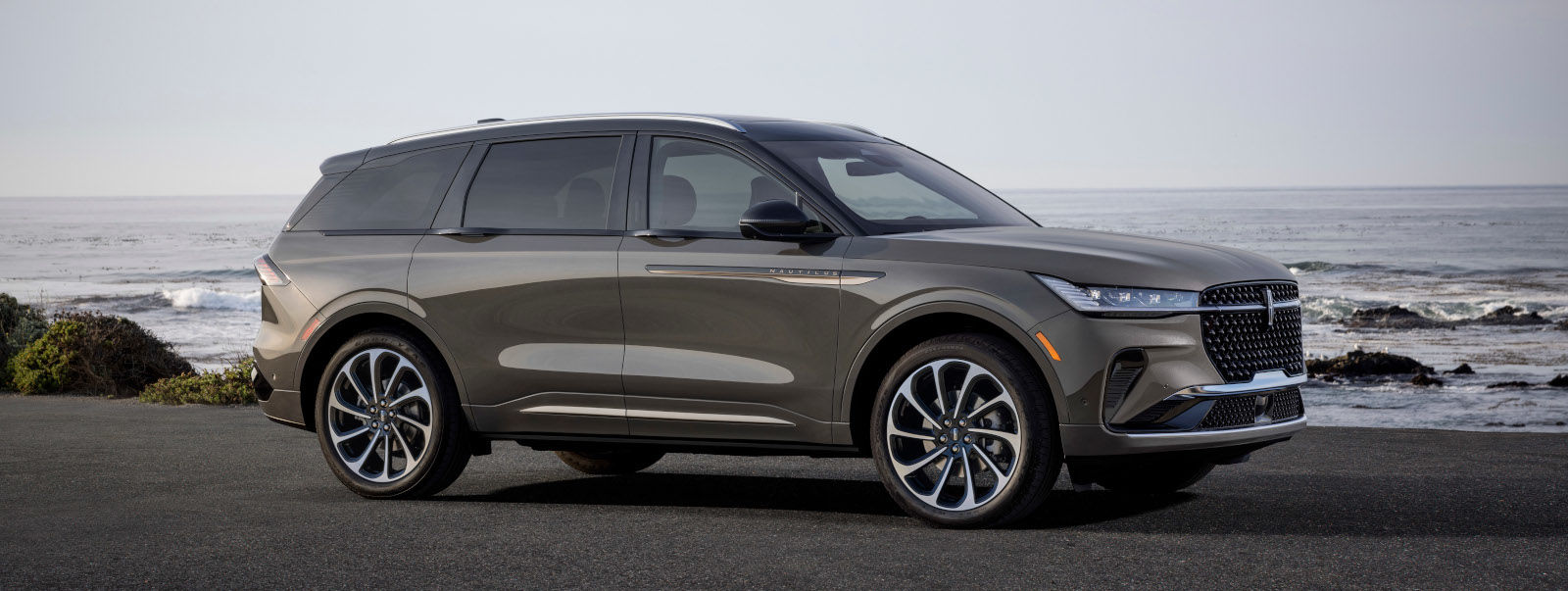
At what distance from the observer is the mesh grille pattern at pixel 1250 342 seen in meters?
6.21

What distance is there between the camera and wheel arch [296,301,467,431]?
25.2ft

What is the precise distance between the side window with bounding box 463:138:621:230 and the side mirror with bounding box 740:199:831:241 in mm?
973

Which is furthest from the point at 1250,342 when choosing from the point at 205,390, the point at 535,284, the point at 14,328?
the point at 14,328

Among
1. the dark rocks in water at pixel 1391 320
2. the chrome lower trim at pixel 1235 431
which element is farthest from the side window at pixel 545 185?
the dark rocks in water at pixel 1391 320

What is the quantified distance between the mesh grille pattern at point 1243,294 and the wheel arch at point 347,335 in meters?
3.65

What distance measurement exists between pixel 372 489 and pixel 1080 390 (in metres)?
3.80

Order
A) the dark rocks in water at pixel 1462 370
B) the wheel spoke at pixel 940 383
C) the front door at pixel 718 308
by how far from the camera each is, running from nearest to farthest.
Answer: the wheel spoke at pixel 940 383
the front door at pixel 718 308
the dark rocks in water at pixel 1462 370

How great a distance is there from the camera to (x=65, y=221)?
344ft

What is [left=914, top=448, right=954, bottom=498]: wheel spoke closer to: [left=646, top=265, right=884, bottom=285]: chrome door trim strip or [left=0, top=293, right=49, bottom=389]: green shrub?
[left=646, top=265, right=884, bottom=285]: chrome door trim strip

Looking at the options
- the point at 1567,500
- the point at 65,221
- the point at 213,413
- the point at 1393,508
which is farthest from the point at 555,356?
the point at 65,221

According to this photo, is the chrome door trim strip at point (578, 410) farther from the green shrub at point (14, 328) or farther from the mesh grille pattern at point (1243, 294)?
the green shrub at point (14, 328)


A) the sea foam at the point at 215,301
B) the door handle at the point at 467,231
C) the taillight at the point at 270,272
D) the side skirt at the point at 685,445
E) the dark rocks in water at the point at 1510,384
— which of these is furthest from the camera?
the sea foam at the point at 215,301

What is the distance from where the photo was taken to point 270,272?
8359 millimetres

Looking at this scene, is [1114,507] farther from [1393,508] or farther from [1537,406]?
[1537,406]
